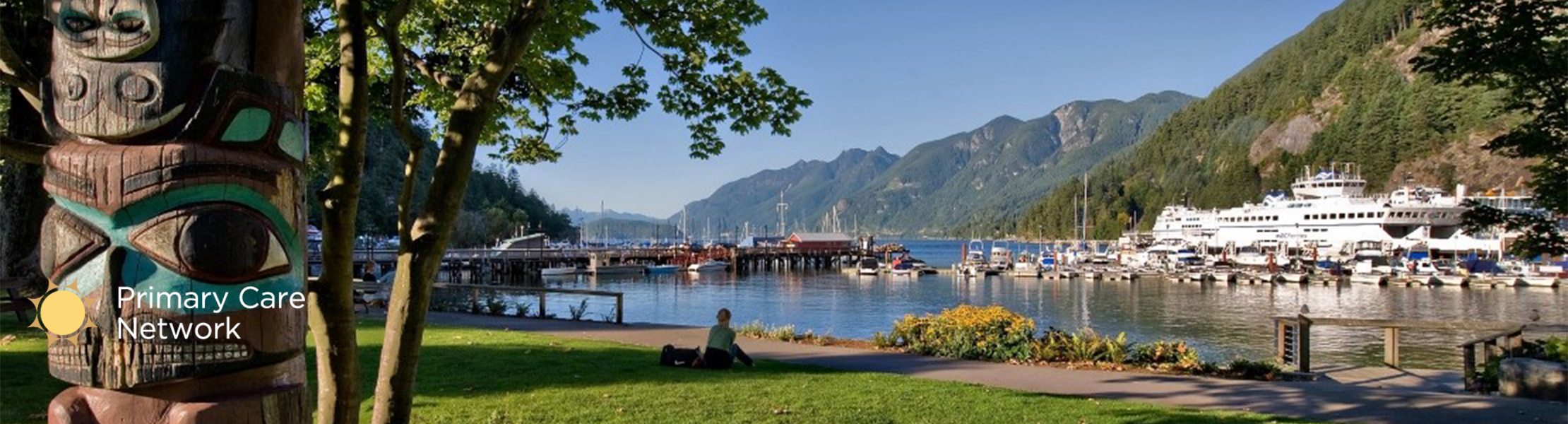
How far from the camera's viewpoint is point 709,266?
82438 millimetres

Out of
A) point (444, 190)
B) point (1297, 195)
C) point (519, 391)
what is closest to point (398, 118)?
point (444, 190)

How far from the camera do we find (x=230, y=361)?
3.26 metres

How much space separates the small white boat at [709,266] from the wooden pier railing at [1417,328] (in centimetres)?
6530

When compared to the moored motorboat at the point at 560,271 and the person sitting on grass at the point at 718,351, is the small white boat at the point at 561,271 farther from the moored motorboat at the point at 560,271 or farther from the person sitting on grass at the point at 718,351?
the person sitting on grass at the point at 718,351

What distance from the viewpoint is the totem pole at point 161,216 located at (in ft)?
10.4

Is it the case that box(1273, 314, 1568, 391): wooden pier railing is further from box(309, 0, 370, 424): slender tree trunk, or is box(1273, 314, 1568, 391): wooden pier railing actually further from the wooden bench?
the wooden bench

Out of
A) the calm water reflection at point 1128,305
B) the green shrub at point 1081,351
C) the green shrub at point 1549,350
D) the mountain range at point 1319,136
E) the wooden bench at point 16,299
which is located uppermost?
the mountain range at point 1319,136

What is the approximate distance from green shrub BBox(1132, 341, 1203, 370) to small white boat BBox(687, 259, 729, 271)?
66695 millimetres

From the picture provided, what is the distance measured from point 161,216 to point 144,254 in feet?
0.47

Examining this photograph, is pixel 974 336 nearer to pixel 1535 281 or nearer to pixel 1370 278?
pixel 1370 278

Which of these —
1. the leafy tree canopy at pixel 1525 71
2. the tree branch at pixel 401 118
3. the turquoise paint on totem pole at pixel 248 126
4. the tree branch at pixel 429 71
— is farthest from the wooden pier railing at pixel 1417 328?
the turquoise paint on totem pole at pixel 248 126

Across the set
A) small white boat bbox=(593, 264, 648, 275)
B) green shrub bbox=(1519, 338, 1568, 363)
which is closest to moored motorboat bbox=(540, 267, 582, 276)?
small white boat bbox=(593, 264, 648, 275)

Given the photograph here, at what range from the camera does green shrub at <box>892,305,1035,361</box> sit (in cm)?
1494

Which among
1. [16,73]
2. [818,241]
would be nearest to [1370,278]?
[818,241]
